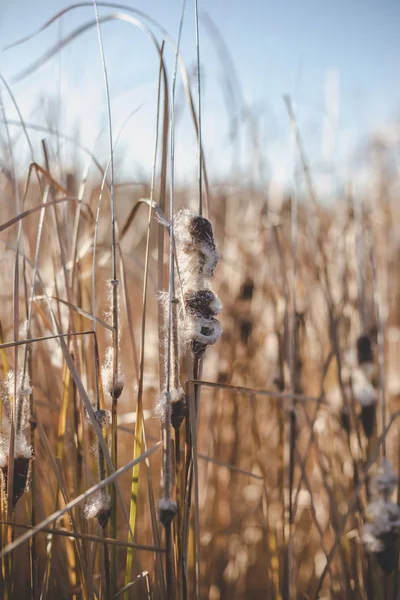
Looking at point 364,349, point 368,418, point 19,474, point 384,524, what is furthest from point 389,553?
point 19,474

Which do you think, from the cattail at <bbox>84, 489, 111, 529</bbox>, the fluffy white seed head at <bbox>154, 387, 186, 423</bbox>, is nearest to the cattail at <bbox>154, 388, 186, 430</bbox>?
the fluffy white seed head at <bbox>154, 387, 186, 423</bbox>

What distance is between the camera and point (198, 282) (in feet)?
2.01

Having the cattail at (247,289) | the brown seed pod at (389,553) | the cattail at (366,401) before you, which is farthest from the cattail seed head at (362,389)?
the cattail at (247,289)

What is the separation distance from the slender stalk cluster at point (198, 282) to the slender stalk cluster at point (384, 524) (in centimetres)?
45

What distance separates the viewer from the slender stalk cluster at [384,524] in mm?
777

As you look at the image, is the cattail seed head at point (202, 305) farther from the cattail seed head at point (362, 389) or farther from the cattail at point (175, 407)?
the cattail seed head at point (362, 389)

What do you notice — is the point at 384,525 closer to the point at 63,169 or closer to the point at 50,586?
the point at 50,586

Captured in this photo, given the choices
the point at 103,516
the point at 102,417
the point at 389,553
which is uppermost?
the point at 102,417

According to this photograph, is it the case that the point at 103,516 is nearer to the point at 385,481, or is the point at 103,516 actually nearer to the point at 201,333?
the point at 201,333

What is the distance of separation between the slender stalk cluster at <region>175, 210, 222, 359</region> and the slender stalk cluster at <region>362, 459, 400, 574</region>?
445 millimetres

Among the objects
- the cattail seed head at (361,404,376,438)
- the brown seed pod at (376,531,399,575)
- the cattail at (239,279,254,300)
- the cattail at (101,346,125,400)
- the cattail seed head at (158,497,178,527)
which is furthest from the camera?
the cattail at (239,279,254,300)

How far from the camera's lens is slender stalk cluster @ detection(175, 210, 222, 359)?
1.95ft

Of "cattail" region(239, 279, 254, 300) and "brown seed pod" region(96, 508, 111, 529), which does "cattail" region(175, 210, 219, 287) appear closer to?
"brown seed pod" region(96, 508, 111, 529)

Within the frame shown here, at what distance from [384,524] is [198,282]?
51 centimetres
